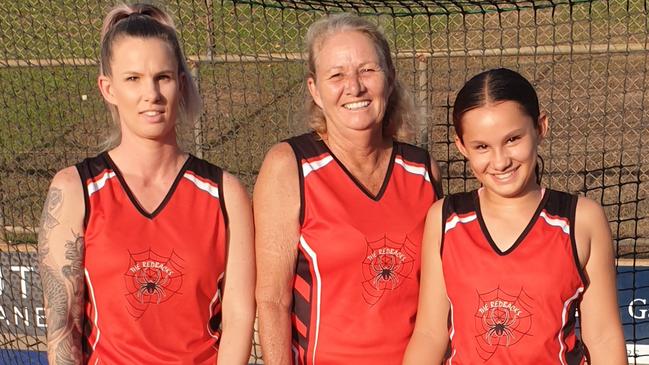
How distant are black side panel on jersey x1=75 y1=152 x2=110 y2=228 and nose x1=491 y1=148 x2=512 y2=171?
1.10 m

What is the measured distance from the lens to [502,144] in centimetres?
260

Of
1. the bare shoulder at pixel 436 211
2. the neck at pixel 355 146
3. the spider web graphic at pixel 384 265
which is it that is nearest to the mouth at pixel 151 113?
the neck at pixel 355 146

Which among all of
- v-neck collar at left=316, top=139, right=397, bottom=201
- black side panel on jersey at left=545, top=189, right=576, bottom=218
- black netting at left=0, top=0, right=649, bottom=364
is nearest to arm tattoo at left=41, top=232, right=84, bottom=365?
v-neck collar at left=316, top=139, right=397, bottom=201

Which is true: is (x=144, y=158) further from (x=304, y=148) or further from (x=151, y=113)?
(x=304, y=148)

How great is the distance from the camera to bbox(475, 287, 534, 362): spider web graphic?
2594mm

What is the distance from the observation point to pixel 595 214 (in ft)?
8.64

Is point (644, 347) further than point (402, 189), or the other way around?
point (644, 347)

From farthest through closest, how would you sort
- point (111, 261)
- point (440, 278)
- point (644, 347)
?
point (644, 347) < point (440, 278) < point (111, 261)

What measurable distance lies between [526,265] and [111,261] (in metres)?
1.16

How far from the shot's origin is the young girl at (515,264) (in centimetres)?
259

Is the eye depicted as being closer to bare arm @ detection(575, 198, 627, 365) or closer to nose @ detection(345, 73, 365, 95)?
bare arm @ detection(575, 198, 627, 365)

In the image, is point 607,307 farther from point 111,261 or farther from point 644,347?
point 644,347

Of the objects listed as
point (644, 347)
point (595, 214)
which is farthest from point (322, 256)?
point (644, 347)

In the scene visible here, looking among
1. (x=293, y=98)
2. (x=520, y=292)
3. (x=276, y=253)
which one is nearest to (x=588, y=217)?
(x=520, y=292)
